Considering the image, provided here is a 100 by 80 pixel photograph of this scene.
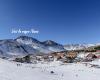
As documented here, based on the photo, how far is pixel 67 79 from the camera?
25906 millimetres

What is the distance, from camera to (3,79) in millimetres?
20438

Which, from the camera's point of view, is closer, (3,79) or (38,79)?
(3,79)

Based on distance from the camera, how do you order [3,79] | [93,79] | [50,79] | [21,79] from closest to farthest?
[3,79]
[21,79]
[50,79]
[93,79]

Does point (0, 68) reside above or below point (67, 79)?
above

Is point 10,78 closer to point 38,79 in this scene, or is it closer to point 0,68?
point 38,79

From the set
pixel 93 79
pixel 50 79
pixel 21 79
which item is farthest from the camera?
pixel 93 79

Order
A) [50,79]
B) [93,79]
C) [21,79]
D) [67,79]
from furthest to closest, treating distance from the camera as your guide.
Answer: [93,79]
[67,79]
[50,79]
[21,79]

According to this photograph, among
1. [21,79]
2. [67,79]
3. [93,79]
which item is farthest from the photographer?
[93,79]

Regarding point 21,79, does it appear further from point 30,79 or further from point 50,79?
point 50,79

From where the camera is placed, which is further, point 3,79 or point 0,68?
point 0,68

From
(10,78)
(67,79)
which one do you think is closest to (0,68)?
(10,78)

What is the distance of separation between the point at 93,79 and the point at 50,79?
8.26 m

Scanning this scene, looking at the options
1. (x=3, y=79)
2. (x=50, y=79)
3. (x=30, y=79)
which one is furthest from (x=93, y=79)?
(x=3, y=79)

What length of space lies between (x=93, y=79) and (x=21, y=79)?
37.4 ft
